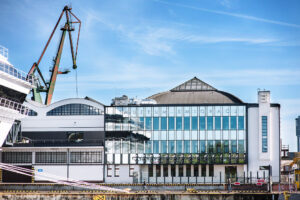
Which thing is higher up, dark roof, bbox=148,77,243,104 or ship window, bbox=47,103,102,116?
dark roof, bbox=148,77,243,104

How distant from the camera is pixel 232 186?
6962 cm

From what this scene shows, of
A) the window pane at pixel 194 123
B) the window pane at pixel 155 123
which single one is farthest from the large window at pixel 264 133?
the window pane at pixel 155 123

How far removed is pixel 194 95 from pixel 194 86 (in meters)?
3.27

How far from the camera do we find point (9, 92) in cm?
5028

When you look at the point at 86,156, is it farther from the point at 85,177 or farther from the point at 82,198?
the point at 82,198

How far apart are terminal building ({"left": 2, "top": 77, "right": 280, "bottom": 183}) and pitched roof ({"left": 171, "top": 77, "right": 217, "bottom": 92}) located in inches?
373

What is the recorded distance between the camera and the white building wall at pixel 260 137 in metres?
77.0

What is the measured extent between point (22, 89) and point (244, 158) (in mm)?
36715

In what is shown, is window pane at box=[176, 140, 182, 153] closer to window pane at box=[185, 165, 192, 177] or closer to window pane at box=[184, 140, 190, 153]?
window pane at box=[184, 140, 190, 153]

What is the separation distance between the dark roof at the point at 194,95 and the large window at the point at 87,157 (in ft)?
40.5

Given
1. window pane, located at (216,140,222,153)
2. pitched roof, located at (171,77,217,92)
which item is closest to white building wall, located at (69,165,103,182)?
window pane, located at (216,140,222,153)

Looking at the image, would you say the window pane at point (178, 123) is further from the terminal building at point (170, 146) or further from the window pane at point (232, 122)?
the window pane at point (232, 122)

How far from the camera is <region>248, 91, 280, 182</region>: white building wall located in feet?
253

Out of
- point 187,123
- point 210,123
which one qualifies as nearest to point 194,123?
point 187,123
